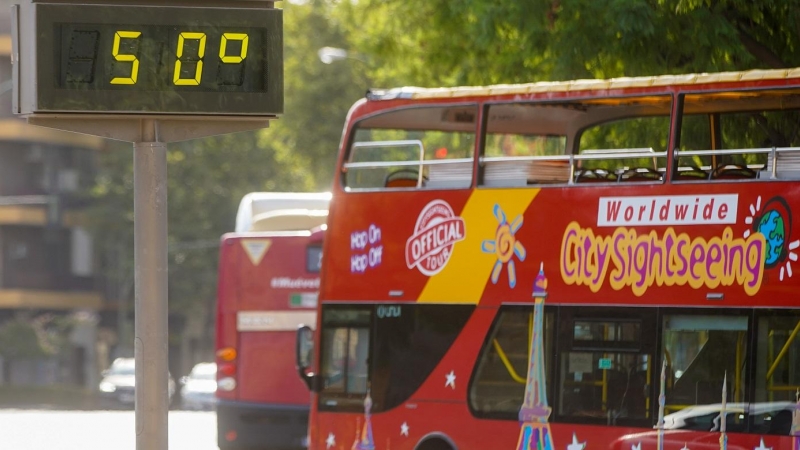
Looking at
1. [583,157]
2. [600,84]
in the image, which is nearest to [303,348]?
[583,157]

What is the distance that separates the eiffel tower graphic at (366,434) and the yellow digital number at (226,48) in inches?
254

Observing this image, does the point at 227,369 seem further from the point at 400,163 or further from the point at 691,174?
the point at 691,174

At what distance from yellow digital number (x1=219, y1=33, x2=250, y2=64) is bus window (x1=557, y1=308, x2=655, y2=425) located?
4939mm

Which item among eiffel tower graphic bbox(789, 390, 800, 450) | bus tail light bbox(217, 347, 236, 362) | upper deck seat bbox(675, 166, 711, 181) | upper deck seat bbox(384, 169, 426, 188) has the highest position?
upper deck seat bbox(675, 166, 711, 181)

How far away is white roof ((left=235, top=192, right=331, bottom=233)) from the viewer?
20.9m

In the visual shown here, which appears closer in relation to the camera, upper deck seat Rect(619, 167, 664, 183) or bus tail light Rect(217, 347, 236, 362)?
upper deck seat Rect(619, 167, 664, 183)

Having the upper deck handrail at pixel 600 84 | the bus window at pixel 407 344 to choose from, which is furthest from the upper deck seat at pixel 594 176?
the bus window at pixel 407 344

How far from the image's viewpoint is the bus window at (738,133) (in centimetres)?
1132

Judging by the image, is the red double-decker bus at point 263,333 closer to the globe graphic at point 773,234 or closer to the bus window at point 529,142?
the bus window at point 529,142

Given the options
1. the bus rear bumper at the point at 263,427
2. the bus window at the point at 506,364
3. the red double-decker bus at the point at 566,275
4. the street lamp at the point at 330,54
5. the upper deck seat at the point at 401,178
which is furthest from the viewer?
the street lamp at the point at 330,54

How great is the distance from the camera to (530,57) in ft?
55.3

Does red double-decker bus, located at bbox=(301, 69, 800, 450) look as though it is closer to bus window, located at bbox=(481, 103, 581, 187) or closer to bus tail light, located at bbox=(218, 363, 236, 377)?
bus window, located at bbox=(481, 103, 581, 187)

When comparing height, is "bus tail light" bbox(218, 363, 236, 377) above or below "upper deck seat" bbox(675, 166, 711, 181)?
below

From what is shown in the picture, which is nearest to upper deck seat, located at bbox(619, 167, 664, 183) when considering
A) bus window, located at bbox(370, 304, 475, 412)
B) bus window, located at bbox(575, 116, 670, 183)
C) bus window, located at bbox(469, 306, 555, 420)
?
bus window, located at bbox(575, 116, 670, 183)
